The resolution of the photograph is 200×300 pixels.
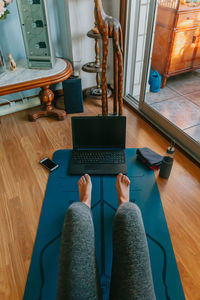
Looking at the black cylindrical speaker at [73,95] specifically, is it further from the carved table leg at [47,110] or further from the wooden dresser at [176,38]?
the wooden dresser at [176,38]

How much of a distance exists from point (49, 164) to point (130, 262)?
1061mm

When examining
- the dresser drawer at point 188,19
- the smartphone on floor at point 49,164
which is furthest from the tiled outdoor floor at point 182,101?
the smartphone on floor at point 49,164

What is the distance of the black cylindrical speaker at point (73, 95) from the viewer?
7.23 ft

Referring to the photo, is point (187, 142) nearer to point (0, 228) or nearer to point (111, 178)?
point (111, 178)

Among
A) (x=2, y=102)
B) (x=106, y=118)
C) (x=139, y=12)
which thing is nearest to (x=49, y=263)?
(x=106, y=118)

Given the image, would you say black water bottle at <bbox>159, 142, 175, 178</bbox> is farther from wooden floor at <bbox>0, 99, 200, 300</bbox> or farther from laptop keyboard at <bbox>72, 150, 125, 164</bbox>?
laptop keyboard at <bbox>72, 150, 125, 164</bbox>

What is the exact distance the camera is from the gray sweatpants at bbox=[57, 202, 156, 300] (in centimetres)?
87

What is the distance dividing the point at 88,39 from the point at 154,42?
67 cm

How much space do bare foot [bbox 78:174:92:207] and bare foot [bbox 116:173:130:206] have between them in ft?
0.60

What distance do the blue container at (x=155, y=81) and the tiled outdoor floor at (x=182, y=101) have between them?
4 cm

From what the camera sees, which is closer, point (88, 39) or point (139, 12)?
point (139, 12)

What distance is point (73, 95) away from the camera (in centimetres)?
229

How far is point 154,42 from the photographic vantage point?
6.77ft

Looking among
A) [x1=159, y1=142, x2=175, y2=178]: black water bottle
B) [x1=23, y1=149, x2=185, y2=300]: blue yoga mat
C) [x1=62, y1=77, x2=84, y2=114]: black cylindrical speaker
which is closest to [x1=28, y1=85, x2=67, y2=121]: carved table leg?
[x1=62, y1=77, x2=84, y2=114]: black cylindrical speaker
